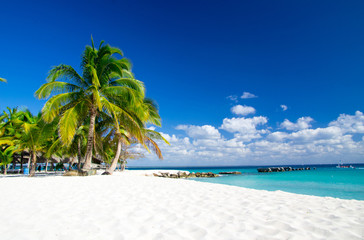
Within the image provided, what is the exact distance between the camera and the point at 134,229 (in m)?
3.04

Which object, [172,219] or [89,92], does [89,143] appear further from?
[172,219]

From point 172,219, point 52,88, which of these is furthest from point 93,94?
point 172,219

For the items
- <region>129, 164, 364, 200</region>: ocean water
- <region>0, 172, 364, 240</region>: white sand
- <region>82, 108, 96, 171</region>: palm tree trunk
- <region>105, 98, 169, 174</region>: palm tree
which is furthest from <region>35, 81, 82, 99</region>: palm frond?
<region>129, 164, 364, 200</region>: ocean water

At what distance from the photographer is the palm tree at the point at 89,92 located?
33.8ft

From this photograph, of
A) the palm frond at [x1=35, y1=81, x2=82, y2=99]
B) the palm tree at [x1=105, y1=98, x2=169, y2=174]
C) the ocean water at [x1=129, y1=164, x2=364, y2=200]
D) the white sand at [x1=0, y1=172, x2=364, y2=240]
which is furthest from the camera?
the ocean water at [x1=129, y1=164, x2=364, y2=200]

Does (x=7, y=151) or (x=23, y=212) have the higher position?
(x=7, y=151)

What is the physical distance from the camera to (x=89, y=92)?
11.7 metres

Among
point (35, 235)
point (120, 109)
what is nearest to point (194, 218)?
point (35, 235)

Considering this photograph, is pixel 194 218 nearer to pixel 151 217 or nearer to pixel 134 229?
pixel 151 217

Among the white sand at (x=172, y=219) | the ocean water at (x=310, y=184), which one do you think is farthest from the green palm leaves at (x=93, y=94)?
the ocean water at (x=310, y=184)

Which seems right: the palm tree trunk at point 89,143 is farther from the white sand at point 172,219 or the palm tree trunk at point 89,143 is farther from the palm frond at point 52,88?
the white sand at point 172,219

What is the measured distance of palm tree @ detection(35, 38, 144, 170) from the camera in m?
10.3

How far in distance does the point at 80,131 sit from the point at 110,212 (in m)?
14.1

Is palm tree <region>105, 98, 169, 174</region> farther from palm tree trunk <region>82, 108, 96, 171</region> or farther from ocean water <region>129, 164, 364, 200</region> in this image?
ocean water <region>129, 164, 364, 200</region>
